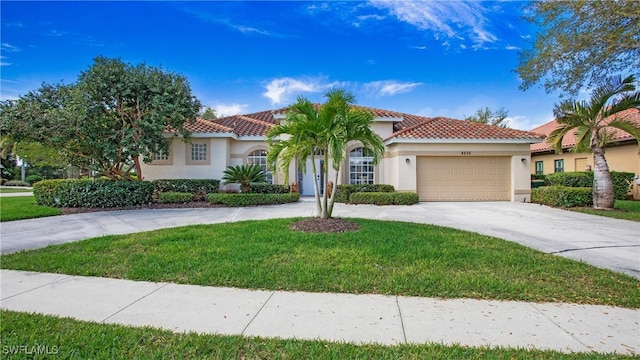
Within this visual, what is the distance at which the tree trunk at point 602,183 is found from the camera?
11906 mm

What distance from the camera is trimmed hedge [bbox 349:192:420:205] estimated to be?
562 inches

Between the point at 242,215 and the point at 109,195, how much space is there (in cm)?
652

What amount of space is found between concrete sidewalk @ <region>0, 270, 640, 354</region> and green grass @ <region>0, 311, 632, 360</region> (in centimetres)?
15

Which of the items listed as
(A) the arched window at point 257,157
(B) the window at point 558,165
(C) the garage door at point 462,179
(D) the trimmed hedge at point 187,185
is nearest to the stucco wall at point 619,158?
(B) the window at point 558,165

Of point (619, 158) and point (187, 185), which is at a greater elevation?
point (619, 158)

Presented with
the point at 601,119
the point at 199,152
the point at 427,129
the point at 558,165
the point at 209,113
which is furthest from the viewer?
the point at 209,113

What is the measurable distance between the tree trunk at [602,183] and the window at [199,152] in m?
18.7

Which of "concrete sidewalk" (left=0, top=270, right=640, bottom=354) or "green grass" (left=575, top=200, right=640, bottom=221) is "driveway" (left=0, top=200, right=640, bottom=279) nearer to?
"green grass" (left=575, top=200, right=640, bottom=221)

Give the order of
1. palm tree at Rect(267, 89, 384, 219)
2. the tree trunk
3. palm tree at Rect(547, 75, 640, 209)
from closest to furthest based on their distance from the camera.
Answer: palm tree at Rect(267, 89, 384, 219)
palm tree at Rect(547, 75, 640, 209)
the tree trunk

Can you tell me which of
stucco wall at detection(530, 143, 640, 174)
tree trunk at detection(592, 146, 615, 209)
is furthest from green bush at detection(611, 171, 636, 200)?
tree trunk at detection(592, 146, 615, 209)

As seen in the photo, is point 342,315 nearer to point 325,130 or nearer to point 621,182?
point 325,130

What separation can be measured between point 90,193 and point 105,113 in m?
3.62

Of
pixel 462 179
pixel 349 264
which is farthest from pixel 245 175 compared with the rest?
pixel 462 179

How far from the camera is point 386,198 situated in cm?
1424
